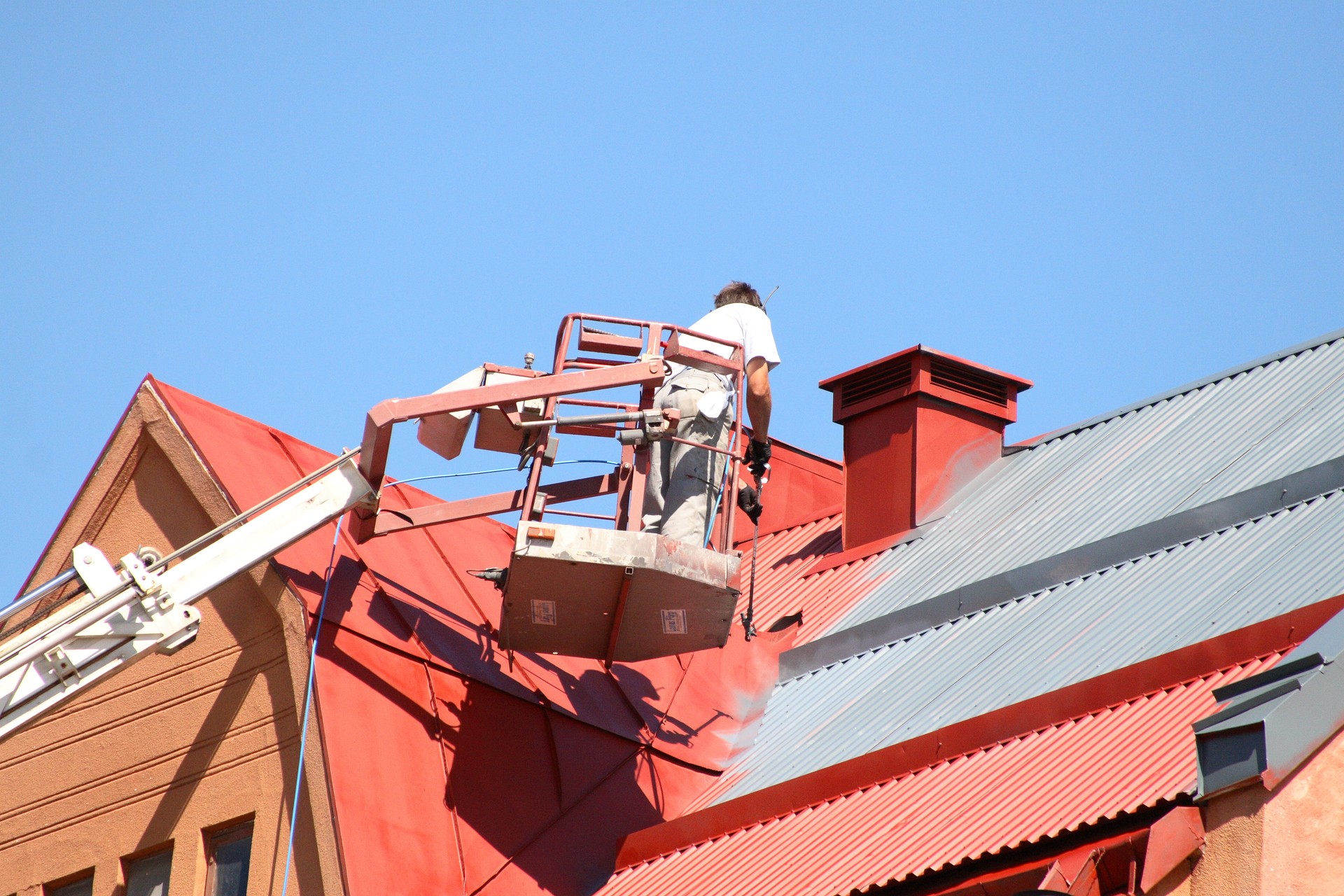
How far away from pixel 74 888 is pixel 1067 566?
25.3 feet

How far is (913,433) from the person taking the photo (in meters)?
16.5

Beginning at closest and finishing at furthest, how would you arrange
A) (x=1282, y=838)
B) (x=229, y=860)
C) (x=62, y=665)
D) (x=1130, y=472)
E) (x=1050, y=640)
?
(x=1282, y=838), (x=62, y=665), (x=1050, y=640), (x=229, y=860), (x=1130, y=472)

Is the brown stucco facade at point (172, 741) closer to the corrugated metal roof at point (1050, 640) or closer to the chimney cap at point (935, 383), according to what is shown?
the corrugated metal roof at point (1050, 640)

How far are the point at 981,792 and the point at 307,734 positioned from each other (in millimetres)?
4434

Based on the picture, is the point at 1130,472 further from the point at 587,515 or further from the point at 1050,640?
the point at 587,515

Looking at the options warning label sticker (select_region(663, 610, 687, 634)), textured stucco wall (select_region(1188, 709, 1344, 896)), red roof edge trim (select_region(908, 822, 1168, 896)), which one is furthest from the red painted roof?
textured stucco wall (select_region(1188, 709, 1344, 896))

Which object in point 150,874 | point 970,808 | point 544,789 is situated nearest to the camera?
point 970,808

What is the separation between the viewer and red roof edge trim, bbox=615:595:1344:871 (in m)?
9.82

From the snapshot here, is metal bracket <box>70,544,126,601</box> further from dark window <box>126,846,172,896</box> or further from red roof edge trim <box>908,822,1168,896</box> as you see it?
red roof edge trim <box>908,822,1168,896</box>

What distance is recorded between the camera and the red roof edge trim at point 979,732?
9.82 metres

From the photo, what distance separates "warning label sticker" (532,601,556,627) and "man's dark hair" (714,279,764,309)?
2.54 metres

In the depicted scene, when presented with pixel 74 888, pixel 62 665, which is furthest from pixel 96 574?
pixel 74 888

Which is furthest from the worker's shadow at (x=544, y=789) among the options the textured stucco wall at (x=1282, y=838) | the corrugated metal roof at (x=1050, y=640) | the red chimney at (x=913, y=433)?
the textured stucco wall at (x=1282, y=838)

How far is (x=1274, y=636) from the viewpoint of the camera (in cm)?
974
